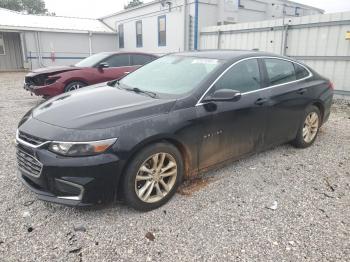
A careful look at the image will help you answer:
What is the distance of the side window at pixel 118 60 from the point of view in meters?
8.42

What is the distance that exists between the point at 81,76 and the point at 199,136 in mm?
5479

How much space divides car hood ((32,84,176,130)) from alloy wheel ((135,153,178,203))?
46 centimetres

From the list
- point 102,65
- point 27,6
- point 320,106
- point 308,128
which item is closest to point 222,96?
point 308,128

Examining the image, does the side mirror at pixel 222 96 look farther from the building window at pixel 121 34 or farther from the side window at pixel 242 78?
the building window at pixel 121 34

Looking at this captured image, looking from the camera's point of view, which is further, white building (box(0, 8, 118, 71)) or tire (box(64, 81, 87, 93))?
white building (box(0, 8, 118, 71))

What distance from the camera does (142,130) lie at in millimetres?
2797

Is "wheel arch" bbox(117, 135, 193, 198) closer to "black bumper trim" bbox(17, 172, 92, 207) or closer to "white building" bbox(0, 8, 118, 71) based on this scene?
"black bumper trim" bbox(17, 172, 92, 207)

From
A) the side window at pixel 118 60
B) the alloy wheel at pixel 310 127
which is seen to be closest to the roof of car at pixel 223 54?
the alloy wheel at pixel 310 127

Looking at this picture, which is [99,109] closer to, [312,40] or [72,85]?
[72,85]

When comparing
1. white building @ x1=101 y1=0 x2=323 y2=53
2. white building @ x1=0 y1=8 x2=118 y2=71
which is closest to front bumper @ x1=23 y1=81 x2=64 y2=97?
white building @ x1=101 y1=0 x2=323 y2=53

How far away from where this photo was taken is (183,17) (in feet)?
46.5

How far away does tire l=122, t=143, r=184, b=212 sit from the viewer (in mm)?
2811

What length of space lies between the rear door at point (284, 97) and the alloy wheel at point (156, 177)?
1.64m

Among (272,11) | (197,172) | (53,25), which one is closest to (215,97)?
(197,172)
